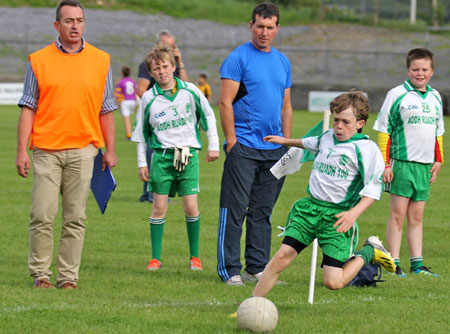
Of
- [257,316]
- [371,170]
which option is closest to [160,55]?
[371,170]

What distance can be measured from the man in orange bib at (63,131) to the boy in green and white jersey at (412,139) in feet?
8.83

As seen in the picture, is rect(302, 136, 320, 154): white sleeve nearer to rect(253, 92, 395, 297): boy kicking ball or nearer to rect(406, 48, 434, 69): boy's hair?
rect(253, 92, 395, 297): boy kicking ball

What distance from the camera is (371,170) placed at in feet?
20.5

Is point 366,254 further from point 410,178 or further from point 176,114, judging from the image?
point 176,114

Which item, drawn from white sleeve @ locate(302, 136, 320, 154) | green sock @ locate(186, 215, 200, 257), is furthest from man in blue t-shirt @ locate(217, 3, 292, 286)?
white sleeve @ locate(302, 136, 320, 154)

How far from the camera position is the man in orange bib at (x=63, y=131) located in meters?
7.10

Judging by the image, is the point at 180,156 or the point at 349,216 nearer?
the point at 349,216

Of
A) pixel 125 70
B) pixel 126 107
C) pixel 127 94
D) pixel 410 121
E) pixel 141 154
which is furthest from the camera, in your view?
pixel 127 94

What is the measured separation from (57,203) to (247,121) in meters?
1.82

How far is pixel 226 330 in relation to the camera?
234 inches

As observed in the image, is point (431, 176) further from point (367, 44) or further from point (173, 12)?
point (173, 12)

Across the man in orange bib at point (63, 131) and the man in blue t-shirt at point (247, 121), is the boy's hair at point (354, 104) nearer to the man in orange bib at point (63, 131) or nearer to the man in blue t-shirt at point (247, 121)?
the man in blue t-shirt at point (247, 121)

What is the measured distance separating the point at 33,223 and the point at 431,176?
3.83 metres

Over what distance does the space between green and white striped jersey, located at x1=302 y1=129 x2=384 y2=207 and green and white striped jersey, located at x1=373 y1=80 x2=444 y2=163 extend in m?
2.01
